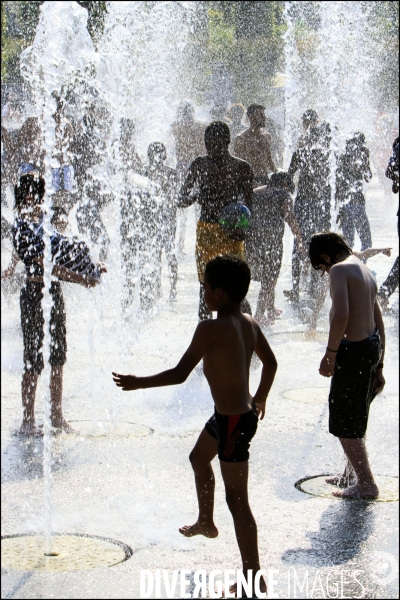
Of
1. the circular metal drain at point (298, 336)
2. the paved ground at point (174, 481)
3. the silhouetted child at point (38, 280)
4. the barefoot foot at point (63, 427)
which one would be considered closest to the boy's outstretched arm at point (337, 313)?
the paved ground at point (174, 481)

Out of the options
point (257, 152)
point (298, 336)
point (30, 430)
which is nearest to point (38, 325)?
point (30, 430)

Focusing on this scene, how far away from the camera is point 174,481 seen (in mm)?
4906

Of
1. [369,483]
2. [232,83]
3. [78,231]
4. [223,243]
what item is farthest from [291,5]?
[369,483]

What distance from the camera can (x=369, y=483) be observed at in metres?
4.64

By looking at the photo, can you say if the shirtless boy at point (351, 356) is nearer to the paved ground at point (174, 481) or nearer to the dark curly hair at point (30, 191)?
the paved ground at point (174, 481)

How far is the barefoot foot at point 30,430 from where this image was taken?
5.75m

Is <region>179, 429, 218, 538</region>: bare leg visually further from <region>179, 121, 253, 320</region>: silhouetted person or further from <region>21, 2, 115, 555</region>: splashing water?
<region>21, 2, 115, 555</region>: splashing water

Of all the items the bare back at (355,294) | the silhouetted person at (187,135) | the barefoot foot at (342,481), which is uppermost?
the silhouetted person at (187,135)

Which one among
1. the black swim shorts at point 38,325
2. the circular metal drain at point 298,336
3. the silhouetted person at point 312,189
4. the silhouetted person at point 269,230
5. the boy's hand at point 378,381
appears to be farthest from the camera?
the silhouetted person at point 312,189

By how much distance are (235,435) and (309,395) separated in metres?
3.08

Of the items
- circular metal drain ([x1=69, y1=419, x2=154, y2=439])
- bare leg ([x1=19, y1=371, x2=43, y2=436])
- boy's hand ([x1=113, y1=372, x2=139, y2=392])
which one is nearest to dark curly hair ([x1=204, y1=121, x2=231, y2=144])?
circular metal drain ([x1=69, y1=419, x2=154, y2=439])

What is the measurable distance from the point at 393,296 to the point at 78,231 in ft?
11.3

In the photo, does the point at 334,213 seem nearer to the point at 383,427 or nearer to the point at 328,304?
the point at 328,304

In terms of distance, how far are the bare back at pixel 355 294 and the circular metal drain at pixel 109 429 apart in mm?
1628
